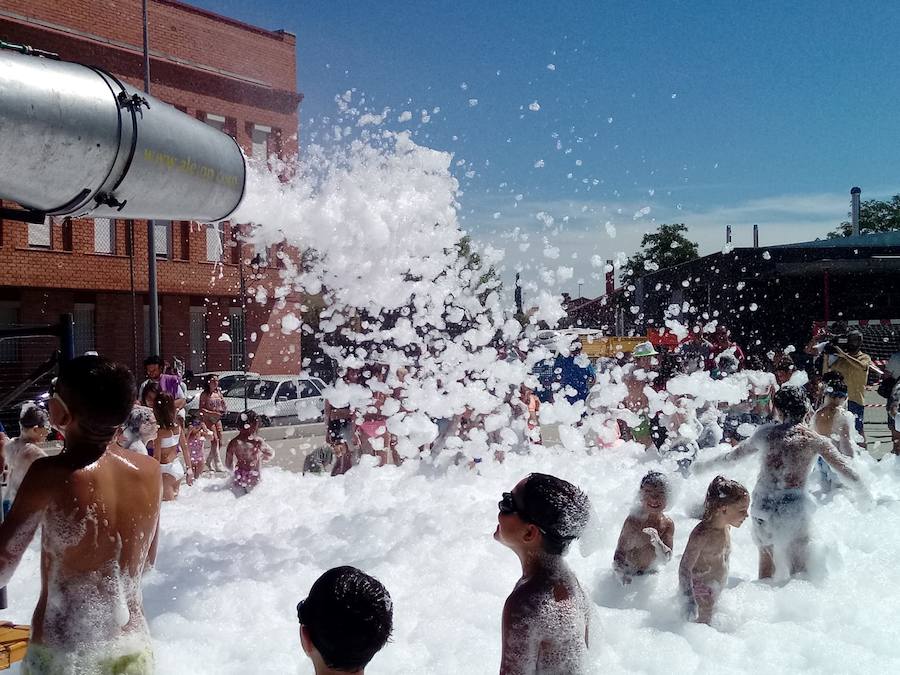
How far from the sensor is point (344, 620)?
1690 mm

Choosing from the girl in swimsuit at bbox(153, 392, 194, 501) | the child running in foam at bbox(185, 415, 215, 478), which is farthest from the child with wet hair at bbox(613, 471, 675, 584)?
the child running in foam at bbox(185, 415, 215, 478)

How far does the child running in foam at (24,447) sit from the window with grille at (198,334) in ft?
51.7

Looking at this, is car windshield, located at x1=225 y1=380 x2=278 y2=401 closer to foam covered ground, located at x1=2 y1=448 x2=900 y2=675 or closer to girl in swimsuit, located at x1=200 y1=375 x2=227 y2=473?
girl in swimsuit, located at x1=200 y1=375 x2=227 y2=473

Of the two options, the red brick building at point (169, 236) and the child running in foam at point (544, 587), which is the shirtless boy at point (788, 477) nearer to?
the child running in foam at point (544, 587)

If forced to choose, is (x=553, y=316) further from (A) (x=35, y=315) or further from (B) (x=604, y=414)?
(A) (x=35, y=315)

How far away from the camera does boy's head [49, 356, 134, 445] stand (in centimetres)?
244

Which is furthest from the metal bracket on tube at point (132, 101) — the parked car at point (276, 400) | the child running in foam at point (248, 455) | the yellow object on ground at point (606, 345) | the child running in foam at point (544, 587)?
the yellow object on ground at point (606, 345)

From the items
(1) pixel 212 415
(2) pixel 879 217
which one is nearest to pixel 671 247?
(2) pixel 879 217

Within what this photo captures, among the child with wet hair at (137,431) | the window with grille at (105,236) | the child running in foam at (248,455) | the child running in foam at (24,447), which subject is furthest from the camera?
the window with grille at (105,236)

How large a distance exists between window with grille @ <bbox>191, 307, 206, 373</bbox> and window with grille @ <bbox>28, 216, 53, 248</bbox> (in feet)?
12.7

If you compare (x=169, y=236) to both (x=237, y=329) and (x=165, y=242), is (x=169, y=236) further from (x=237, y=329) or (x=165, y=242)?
(x=237, y=329)

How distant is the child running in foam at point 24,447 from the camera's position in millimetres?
5098

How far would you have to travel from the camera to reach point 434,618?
461 centimetres

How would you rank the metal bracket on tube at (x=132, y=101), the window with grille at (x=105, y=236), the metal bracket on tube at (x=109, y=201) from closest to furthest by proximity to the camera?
the metal bracket on tube at (x=132, y=101) < the metal bracket on tube at (x=109, y=201) < the window with grille at (x=105, y=236)
